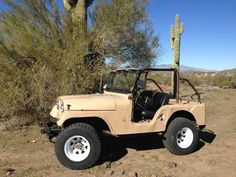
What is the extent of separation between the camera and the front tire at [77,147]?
249 inches

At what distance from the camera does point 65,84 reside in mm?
9773

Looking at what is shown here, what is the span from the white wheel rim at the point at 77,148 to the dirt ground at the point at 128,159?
26 cm

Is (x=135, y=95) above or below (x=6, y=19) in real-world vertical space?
below

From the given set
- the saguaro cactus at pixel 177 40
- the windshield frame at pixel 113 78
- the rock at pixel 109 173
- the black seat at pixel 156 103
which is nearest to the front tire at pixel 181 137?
the black seat at pixel 156 103

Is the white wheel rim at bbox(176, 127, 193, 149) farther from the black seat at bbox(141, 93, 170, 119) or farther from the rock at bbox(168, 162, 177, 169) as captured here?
the rock at bbox(168, 162, 177, 169)

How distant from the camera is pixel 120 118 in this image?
677 cm

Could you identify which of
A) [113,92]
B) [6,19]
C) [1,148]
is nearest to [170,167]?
[113,92]

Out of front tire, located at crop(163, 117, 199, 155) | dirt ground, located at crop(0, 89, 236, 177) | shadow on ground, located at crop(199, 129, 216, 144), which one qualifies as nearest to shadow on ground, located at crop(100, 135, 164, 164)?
dirt ground, located at crop(0, 89, 236, 177)

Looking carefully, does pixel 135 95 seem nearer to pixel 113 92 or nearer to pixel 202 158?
pixel 113 92

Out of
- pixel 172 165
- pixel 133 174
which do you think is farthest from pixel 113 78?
pixel 133 174

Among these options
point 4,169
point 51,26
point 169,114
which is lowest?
point 4,169

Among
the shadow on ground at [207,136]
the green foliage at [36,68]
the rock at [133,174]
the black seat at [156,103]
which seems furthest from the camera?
the green foliage at [36,68]

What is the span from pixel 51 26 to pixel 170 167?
5985 mm

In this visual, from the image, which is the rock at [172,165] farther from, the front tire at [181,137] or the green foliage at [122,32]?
the green foliage at [122,32]
